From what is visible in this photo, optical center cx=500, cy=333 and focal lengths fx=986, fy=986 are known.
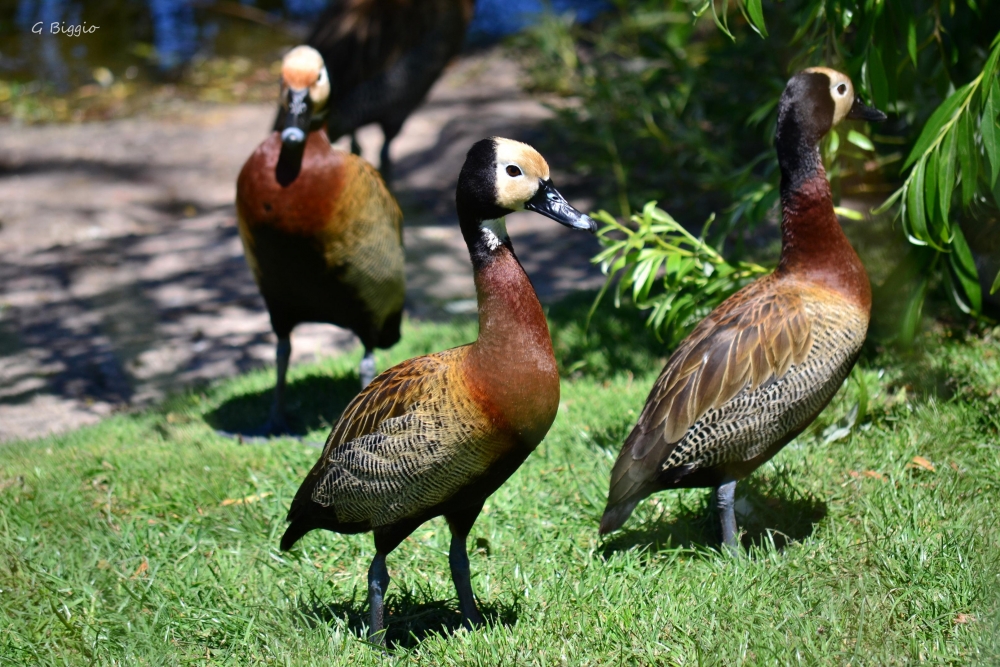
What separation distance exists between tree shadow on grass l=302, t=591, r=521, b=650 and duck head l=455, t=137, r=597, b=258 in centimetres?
122

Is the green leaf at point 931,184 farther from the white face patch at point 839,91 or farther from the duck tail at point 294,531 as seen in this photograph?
the duck tail at point 294,531

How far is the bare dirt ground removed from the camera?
6.41m

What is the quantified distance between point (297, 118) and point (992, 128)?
3.02m

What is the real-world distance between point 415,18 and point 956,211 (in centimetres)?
548

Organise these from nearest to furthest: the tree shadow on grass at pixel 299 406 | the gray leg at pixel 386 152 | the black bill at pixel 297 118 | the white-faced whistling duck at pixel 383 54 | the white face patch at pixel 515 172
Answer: the white face patch at pixel 515 172 < the black bill at pixel 297 118 < the tree shadow on grass at pixel 299 406 < the white-faced whistling duck at pixel 383 54 < the gray leg at pixel 386 152

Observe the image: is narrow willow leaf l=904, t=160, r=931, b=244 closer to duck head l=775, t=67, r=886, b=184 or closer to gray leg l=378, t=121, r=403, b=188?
duck head l=775, t=67, r=886, b=184

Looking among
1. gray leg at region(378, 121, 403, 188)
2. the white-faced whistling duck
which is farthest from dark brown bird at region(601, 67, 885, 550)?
gray leg at region(378, 121, 403, 188)

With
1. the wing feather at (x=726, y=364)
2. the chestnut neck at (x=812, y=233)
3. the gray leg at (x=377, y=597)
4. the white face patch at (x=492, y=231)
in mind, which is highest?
the white face patch at (x=492, y=231)

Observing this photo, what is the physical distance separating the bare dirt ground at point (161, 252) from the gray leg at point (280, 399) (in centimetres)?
119

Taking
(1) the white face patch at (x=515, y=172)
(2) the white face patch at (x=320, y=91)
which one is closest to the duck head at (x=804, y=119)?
(1) the white face patch at (x=515, y=172)

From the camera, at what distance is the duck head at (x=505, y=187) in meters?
2.73

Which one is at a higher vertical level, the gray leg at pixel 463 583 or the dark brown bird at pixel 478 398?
the dark brown bird at pixel 478 398

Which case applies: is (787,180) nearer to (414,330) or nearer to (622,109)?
(414,330)

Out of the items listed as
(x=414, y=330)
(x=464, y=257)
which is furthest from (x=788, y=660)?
(x=464, y=257)
